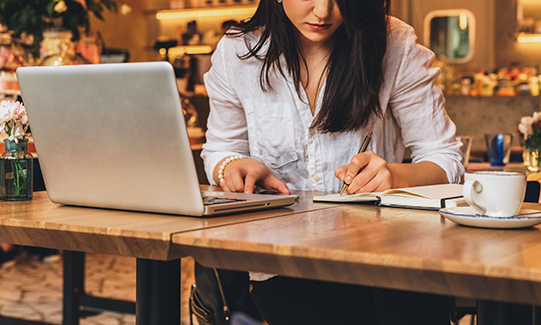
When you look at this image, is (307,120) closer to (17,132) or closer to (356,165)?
(356,165)

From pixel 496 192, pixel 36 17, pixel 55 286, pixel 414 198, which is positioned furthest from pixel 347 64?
pixel 55 286

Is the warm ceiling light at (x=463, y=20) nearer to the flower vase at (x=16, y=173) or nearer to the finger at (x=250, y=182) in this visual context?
the finger at (x=250, y=182)

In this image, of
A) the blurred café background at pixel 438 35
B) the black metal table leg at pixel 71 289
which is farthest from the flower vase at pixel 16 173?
the blurred café background at pixel 438 35

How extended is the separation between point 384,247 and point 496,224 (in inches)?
7.9

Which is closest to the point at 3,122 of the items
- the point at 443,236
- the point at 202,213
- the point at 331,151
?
the point at 202,213

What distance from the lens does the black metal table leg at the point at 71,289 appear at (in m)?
2.17

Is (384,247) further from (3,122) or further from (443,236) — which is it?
(3,122)

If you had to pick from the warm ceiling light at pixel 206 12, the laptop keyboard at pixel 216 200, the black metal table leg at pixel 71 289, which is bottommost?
the black metal table leg at pixel 71 289

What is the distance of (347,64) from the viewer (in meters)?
1.28

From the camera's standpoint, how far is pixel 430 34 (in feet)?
20.6

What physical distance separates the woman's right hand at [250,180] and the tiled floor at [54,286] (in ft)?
4.69

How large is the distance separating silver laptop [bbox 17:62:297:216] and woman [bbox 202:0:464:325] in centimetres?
33

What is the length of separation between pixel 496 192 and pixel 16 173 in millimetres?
756

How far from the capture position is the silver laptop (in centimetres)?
75
